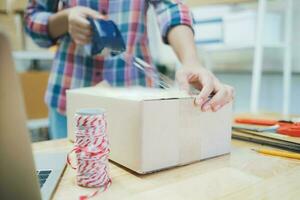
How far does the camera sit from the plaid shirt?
953 millimetres

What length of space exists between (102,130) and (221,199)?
0.61 ft

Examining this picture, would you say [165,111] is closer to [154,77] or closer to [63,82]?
[154,77]

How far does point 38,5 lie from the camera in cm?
106

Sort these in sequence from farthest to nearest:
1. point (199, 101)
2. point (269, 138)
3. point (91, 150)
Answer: point (269, 138) < point (199, 101) < point (91, 150)

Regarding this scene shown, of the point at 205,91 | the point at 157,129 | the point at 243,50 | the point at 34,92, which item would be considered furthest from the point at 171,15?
the point at 34,92

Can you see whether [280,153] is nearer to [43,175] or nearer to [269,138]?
[269,138]

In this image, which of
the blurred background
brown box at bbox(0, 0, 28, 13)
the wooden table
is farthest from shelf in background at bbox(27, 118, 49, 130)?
the wooden table

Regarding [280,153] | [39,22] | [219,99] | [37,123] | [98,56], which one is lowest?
[37,123]

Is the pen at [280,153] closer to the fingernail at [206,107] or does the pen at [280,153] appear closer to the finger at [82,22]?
the fingernail at [206,107]

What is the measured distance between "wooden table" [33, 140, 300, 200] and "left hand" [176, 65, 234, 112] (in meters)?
0.11

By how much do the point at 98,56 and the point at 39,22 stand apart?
0.69 feet

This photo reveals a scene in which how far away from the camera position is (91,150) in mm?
455

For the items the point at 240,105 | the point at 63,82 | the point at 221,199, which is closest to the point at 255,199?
the point at 221,199

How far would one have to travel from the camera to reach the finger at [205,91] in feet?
1.86
